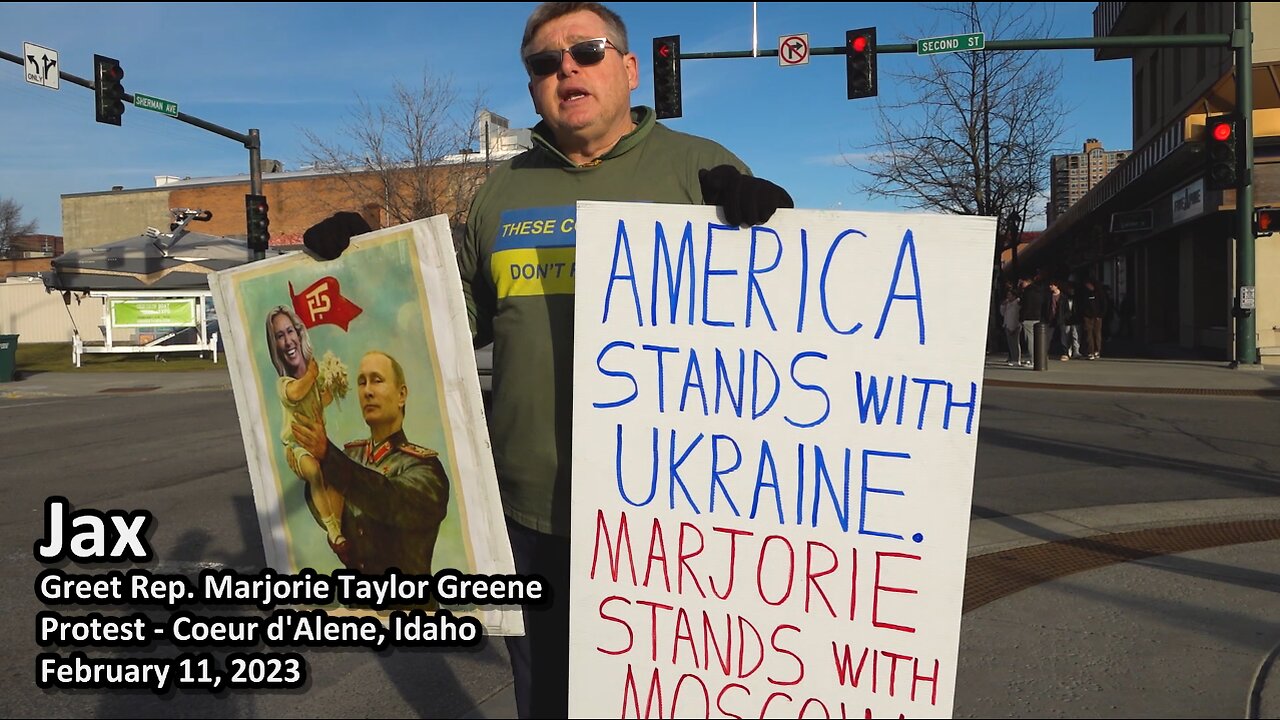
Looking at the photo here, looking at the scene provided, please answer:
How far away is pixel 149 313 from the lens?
89.7 ft

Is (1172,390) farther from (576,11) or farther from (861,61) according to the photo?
(576,11)

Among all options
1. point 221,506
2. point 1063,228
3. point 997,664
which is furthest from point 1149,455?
point 1063,228

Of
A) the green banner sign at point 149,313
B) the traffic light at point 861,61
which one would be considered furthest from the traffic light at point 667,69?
the green banner sign at point 149,313

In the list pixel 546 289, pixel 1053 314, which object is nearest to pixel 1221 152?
pixel 1053 314

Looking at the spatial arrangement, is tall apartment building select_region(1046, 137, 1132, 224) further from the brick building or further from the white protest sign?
the white protest sign

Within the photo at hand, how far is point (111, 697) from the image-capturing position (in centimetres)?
400

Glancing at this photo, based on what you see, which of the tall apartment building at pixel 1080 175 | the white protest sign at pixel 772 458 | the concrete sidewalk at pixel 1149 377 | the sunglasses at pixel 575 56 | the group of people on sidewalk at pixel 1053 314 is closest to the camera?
the white protest sign at pixel 772 458

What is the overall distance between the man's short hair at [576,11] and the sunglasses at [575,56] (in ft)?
0.13

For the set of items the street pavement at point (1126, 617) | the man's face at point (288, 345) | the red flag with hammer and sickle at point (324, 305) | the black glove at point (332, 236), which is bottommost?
the street pavement at point (1126, 617)

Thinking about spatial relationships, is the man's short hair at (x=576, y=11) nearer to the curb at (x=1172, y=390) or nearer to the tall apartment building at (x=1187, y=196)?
the tall apartment building at (x=1187, y=196)

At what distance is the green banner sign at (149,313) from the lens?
27234 millimetres

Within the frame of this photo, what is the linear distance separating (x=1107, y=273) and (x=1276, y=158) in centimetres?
2937

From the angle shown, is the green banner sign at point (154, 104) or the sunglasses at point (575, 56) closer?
the sunglasses at point (575, 56)

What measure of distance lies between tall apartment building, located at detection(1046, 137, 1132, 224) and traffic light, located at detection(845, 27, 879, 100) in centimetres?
4790
